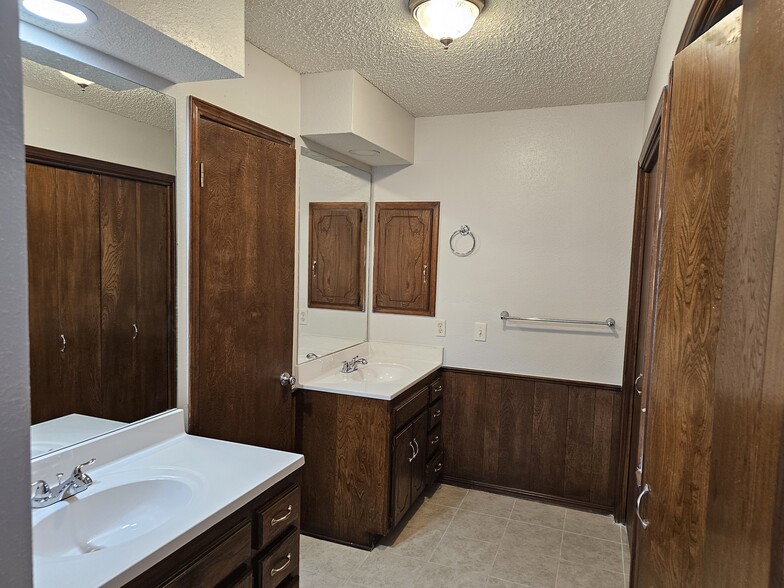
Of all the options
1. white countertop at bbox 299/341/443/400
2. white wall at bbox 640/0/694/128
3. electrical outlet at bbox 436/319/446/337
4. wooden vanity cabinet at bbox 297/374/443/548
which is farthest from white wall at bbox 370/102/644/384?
wooden vanity cabinet at bbox 297/374/443/548

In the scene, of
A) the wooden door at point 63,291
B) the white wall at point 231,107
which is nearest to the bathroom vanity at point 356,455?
the white wall at point 231,107

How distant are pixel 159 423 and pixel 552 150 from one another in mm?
2576

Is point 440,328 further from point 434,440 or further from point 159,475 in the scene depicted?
point 159,475

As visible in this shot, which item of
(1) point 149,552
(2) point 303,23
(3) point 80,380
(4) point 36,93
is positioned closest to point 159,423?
(3) point 80,380

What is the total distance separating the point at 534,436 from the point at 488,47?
225 cm

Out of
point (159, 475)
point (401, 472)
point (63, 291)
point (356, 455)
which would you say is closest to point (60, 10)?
point (63, 291)

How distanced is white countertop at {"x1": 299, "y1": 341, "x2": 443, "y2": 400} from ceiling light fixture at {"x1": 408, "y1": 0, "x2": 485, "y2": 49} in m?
Answer: 1.63

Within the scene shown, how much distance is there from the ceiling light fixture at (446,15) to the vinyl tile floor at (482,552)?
236 centimetres

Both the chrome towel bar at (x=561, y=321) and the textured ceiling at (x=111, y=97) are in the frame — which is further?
the chrome towel bar at (x=561, y=321)

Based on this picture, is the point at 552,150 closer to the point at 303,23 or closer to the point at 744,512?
the point at 303,23

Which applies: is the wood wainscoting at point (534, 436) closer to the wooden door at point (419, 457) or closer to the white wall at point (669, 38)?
the wooden door at point (419, 457)

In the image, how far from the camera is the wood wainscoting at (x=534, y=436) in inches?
121

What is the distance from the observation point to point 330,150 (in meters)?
2.96

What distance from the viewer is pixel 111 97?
1624 millimetres
